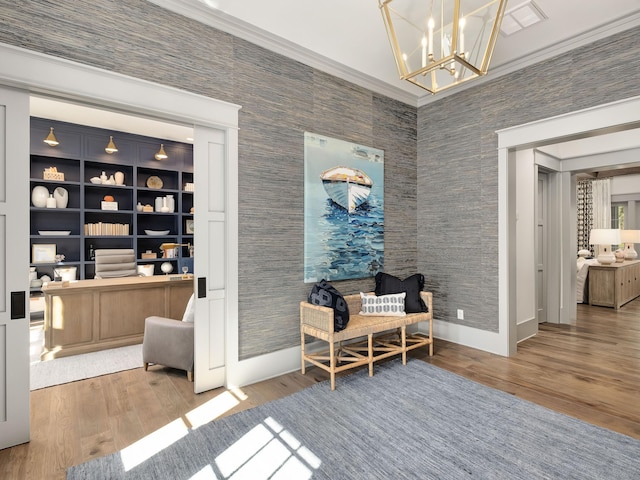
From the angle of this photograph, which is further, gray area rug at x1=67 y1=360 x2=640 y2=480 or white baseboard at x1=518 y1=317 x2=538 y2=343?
white baseboard at x1=518 y1=317 x2=538 y2=343

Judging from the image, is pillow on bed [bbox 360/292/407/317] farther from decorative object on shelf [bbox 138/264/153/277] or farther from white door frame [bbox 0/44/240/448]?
decorative object on shelf [bbox 138/264/153/277]

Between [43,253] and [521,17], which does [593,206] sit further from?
[43,253]

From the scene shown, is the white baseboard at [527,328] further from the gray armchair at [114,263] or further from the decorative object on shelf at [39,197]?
the decorative object on shelf at [39,197]

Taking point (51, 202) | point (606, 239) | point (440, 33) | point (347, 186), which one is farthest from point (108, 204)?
point (606, 239)

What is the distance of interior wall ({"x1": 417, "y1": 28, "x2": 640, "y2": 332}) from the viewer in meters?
3.04

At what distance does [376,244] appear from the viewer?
13.5 ft

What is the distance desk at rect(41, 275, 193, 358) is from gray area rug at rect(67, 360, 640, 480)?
2299 mm

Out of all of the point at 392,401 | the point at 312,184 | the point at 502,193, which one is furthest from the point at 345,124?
the point at 392,401

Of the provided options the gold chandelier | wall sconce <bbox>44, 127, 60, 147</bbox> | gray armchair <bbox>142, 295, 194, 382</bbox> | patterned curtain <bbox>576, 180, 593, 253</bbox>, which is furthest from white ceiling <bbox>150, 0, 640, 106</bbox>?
patterned curtain <bbox>576, 180, 593, 253</bbox>

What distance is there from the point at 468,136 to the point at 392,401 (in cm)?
312

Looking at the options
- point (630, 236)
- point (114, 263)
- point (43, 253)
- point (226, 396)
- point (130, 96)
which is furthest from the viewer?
point (630, 236)

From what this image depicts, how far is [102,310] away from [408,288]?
356 cm

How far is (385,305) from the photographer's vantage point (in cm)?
357

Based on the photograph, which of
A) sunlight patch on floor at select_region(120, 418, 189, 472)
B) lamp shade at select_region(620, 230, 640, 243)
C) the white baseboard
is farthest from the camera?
lamp shade at select_region(620, 230, 640, 243)
